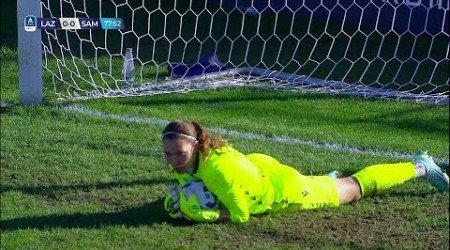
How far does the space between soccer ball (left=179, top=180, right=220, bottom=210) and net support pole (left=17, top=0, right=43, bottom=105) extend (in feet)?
10.9

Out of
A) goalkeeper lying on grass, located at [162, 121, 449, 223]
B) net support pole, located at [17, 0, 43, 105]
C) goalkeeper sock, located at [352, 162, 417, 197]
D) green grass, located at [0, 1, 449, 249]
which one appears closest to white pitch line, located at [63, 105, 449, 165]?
green grass, located at [0, 1, 449, 249]

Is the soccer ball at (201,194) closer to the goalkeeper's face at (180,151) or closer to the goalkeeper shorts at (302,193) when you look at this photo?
the goalkeeper's face at (180,151)

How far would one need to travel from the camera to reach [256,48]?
1116 centimetres

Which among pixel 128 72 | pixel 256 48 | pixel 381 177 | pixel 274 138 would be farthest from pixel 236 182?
pixel 256 48

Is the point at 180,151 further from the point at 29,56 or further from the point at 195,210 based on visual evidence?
the point at 29,56

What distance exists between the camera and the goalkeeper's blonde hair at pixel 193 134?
5.63m

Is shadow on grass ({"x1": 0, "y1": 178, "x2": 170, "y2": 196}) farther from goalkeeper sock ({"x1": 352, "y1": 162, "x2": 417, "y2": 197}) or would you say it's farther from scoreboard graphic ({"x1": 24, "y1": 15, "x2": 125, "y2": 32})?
scoreboard graphic ({"x1": 24, "y1": 15, "x2": 125, "y2": 32})

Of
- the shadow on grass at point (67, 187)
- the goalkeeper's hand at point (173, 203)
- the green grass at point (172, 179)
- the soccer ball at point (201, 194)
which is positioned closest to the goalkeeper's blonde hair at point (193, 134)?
the soccer ball at point (201, 194)

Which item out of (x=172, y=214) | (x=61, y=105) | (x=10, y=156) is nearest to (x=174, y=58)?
(x=61, y=105)

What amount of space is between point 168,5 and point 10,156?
532cm

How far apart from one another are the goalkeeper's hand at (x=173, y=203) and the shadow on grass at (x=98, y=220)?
0.16 ft

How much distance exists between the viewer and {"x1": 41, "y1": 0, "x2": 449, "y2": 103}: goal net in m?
9.55

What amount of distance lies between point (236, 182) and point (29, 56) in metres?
3.58

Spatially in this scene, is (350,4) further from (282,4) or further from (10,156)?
(10,156)
